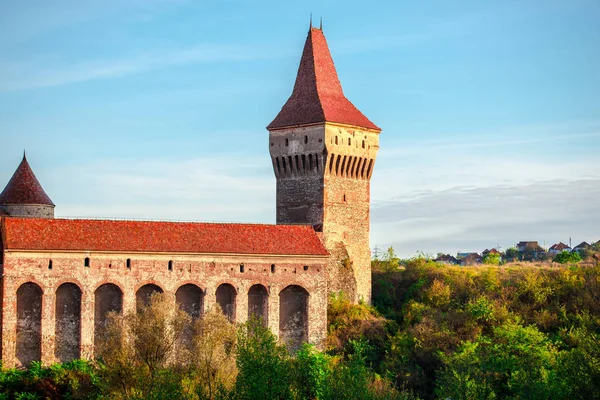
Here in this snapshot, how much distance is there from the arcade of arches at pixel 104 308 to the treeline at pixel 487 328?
470 cm

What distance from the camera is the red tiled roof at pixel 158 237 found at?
53250 mm

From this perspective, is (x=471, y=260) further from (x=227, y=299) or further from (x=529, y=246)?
(x=227, y=299)

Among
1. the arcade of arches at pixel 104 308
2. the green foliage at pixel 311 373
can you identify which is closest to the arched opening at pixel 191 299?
the arcade of arches at pixel 104 308

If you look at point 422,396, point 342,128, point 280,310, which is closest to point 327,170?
point 342,128

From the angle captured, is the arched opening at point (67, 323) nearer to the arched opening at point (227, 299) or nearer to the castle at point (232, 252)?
the castle at point (232, 252)

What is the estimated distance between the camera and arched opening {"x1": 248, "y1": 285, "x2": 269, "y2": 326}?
57.4 metres

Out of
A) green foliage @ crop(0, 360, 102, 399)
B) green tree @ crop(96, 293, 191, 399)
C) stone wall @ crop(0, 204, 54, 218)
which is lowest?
green foliage @ crop(0, 360, 102, 399)

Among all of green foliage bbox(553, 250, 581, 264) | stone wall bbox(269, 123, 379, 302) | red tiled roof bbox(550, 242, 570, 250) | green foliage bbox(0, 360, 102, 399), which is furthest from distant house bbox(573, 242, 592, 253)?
green foliage bbox(0, 360, 102, 399)

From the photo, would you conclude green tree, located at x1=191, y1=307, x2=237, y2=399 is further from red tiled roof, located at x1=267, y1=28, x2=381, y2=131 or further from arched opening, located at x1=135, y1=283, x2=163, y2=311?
Answer: red tiled roof, located at x1=267, y1=28, x2=381, y2=131

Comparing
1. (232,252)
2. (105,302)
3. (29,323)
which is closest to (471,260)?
(232,252)

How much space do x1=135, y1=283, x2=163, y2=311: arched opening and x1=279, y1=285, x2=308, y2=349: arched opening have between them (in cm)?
683

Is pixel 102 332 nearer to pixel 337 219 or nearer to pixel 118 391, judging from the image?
pixel 118 391

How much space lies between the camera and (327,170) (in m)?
62.2

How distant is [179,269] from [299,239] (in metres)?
7.11
